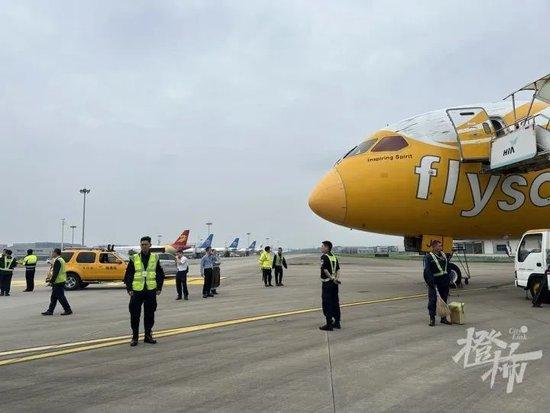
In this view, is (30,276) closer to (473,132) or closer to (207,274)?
(207,274)

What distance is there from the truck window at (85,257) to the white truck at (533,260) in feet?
59.5

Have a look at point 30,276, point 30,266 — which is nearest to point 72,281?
point 30,276

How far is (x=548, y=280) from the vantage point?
42.4ft

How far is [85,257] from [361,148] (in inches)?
566

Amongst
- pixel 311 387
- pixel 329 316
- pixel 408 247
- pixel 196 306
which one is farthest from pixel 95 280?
pixel 311 387

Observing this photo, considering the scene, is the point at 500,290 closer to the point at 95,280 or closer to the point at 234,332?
the point at 234,332

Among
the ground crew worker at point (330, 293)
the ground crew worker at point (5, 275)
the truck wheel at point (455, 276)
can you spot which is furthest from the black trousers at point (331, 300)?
the ground crew worker at point (5, 275)

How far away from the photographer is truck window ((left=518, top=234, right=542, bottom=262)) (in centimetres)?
1388

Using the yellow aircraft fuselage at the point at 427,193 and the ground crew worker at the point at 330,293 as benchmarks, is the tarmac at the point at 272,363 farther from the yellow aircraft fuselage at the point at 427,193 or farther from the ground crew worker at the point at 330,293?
the yellow aircraft fuselage at the point at 427,193

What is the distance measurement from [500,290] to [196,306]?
1134cm

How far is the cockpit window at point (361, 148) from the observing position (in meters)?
15.8

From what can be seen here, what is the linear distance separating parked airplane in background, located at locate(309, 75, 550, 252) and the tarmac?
3.45 m

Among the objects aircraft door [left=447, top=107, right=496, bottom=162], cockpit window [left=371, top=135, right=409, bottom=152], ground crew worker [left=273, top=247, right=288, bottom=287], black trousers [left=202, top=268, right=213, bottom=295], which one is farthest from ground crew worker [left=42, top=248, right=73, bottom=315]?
aircraft door [left=447, top=107, right=496, bottom=162]

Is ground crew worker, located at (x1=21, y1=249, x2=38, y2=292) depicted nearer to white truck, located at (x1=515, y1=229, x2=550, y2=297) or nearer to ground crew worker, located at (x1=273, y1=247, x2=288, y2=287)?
ground crew worker, located at (x1=273, y1=247, x2=288, y2=287)
